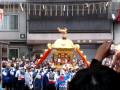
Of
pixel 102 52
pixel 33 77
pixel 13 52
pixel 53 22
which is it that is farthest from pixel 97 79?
pixel 53 22

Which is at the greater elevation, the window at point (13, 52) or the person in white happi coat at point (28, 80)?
the person in white happi coat at point (28, 80)

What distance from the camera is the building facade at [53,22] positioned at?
44.1m

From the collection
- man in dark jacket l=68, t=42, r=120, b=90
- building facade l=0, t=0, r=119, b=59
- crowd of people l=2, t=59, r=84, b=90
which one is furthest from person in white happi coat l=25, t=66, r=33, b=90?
man in dark jacket l=68, t=42, r=120, b=90

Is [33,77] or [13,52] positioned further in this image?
[13,52]

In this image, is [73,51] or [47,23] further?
[47,23]

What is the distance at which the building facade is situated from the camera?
4409 cm

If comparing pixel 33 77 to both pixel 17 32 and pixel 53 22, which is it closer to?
pixel 53 22

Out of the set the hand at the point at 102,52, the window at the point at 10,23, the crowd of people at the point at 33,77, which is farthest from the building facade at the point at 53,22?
the hand at the point at 102,52

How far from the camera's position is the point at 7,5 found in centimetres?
4450

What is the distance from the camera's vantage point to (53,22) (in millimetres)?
44625

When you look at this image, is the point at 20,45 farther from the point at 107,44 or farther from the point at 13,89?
the point at 107,44

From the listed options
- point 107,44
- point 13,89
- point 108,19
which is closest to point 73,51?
point 13,89

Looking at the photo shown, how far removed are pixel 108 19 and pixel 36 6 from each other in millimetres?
5548

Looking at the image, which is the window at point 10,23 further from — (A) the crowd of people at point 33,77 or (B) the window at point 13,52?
(A) the crowd of people at point 33,77
